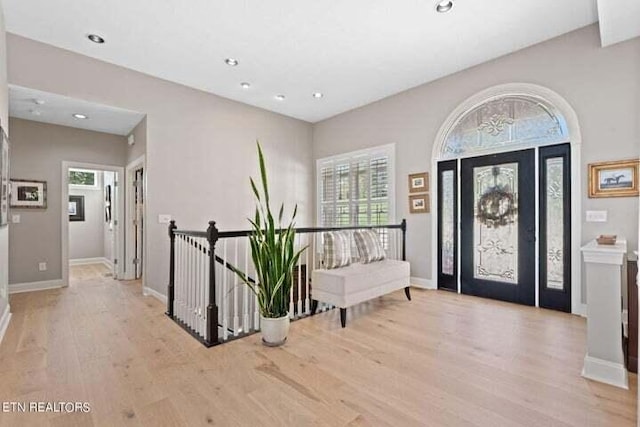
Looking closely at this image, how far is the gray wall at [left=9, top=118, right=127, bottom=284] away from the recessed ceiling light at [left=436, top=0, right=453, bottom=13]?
5.47 metres

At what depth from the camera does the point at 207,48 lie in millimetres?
3598

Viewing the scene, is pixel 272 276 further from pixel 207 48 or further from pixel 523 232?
pixel 523 232

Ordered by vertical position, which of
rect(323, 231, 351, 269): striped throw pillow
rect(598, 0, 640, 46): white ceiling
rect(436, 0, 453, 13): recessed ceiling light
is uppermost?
rect(436, 0, 453, 13): recessed ceiling light

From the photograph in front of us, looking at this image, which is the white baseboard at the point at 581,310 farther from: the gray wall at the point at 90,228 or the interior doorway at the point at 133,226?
the gray wall at the point at 90,228

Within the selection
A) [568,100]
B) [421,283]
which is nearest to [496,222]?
[421,283]

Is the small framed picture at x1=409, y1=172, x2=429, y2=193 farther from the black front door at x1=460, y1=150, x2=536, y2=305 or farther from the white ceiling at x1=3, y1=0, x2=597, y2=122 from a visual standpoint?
the white ceiling at x1=3, y1=0, x2=597, y2=122

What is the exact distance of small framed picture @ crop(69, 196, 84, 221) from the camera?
7.13 meters

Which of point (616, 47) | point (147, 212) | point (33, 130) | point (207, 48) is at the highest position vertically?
point (207, 48)

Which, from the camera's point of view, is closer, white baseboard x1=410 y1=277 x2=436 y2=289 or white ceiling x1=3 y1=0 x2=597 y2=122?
white ceiling x1=3 y1=0 x2=597 y2=122

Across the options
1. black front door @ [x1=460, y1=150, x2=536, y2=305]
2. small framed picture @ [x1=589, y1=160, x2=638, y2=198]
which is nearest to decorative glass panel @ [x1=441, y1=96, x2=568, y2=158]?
black front door @ [x1=460, y1=150, x2=536, y2=305]

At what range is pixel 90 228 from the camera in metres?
7.24

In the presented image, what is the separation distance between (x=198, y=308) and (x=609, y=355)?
10.4ft

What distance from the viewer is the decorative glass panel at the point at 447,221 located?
171 inches

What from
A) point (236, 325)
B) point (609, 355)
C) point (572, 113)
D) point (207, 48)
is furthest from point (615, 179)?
point (207, 48)
